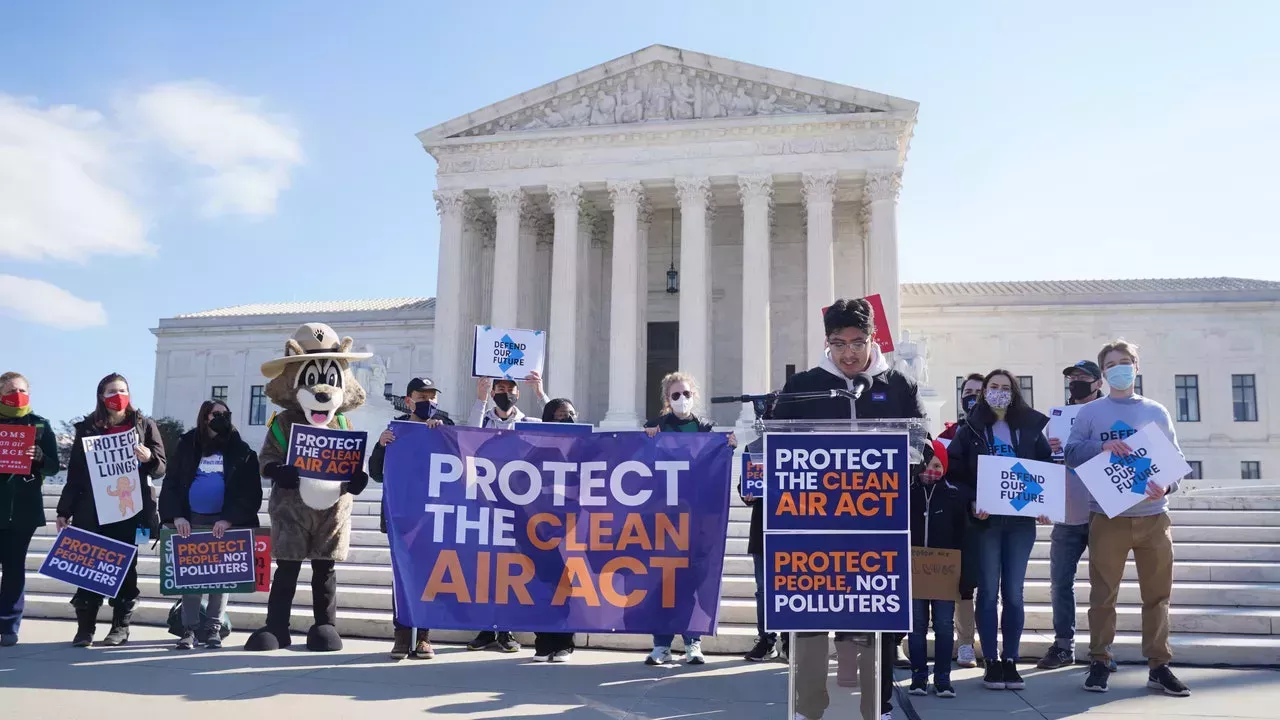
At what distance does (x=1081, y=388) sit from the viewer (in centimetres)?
914

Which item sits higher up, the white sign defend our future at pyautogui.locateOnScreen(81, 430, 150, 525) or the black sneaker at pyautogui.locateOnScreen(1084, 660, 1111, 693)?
the white sign defend our future at pyautogui.locateOnScreen(81, 430, 150, 525)

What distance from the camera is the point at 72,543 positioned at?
Answer: 8500 mm

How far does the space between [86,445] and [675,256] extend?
30351 mm

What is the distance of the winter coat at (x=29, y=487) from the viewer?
28.9 ft

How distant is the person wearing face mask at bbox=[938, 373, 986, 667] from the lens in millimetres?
7250

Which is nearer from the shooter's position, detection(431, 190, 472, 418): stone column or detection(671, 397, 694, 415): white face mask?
detection(671, 397, 694, 415): white face mask

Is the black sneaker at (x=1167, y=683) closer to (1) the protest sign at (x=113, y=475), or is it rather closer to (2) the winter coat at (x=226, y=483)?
(2) the winter coat at (x=226, y=483)

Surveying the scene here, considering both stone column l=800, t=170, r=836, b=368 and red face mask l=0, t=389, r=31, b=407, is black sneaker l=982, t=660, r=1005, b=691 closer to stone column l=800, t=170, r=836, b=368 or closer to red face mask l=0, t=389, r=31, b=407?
red face mask l=0, t=389, r=31, b=407

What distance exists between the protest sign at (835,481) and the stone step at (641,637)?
3.62 metres

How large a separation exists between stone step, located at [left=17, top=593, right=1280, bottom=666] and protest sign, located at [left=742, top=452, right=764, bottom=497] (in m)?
1.48

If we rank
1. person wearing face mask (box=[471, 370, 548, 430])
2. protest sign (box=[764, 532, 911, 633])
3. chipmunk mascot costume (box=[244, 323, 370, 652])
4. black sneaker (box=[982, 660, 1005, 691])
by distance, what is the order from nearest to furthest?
protest sign (box=[764, 532, 911, 633]), black sneaker (box=[982, 660, 1005, 691]), chipmunk mascot costume (box=[244, 323, 370, 652]), person wearing face mask (box=[471, 370, 548, 430])

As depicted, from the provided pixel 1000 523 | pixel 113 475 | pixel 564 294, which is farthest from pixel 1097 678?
pixel 564 294

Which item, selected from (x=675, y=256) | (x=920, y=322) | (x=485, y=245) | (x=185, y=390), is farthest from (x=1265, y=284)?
(x=185, y=390)

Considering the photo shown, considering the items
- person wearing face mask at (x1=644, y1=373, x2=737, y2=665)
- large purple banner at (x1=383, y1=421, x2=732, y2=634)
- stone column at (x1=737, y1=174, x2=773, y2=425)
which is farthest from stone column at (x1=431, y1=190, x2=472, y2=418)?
large purple banner at (x1=383, y1=421, x2=732, y2=634)
